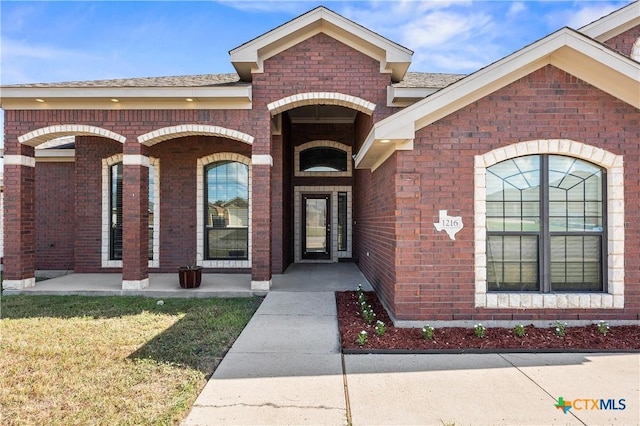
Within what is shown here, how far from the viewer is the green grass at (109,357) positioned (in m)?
3.15

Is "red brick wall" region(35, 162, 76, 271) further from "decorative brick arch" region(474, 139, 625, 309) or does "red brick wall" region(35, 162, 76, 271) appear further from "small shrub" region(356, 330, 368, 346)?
"decorative brick arch" region(474, 139, 625, 309)

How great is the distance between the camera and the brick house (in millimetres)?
5141

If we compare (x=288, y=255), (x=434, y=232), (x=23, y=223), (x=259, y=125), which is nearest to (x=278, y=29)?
(x=259, y=125)

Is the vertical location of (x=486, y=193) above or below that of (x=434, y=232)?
above

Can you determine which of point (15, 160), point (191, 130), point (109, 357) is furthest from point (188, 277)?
point (15, 160)

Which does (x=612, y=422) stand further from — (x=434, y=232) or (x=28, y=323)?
(x=28, y=323)

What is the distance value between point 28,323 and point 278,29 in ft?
23.0

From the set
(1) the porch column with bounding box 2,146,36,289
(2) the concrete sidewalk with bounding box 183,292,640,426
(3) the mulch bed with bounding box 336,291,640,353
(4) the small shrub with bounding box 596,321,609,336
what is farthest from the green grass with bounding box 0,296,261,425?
(4) the small shrub with bounding box 596,321,609,336

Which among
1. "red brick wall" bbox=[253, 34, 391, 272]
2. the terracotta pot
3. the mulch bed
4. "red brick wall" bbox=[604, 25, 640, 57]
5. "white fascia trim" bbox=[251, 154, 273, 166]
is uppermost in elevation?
"red brick wall" bbox=[604, 25, 640, 57]

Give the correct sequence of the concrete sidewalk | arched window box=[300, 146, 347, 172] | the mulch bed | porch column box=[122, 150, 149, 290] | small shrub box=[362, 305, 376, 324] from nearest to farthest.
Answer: the concrete sidewalk
the mulch bed
small shrub box=[362, 305, 376, 324]
porch column box=[122, 150, 149, 290]
arched window box=[300, 146, 347, 172]

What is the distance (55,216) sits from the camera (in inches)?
419

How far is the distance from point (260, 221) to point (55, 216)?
7198 mm

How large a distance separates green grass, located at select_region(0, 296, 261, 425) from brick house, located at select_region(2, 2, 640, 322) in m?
1.65

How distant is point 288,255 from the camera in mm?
11258
